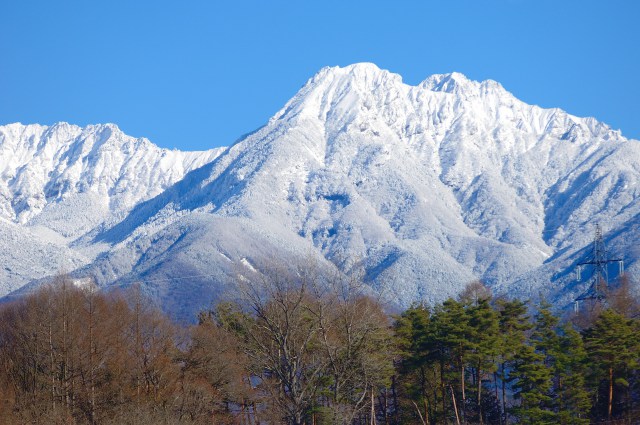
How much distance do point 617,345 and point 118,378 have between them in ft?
94.1

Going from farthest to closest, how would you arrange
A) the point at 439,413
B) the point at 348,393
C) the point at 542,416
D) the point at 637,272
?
1. the point at 637,272
2. the point at 439,413
3. the point at 542,416
4. the point at 348,393

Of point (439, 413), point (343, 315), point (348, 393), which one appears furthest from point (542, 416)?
point (343, 315)

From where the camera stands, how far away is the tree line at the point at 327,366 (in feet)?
182

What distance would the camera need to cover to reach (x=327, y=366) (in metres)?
55.8

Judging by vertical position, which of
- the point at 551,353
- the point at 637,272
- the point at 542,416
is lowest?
the point at 542,416

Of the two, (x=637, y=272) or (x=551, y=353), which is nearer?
(x=551, y=353)

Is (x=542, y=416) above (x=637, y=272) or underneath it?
underneath

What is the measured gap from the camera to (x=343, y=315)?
51500mm

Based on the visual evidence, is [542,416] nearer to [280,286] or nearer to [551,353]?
[551,353]

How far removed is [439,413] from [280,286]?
53.1ft

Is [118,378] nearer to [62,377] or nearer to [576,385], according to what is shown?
[62,377]

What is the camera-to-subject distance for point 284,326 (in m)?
53.3

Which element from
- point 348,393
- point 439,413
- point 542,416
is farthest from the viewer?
point 439,413

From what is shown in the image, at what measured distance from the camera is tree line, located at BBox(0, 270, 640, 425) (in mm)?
55500
